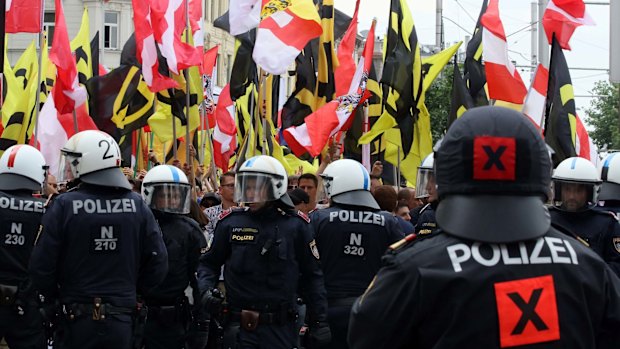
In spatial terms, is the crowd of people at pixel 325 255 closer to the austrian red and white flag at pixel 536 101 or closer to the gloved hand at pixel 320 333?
the gloved hand at pixel 320 333

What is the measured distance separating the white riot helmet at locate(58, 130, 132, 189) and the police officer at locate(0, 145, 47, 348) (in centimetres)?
105

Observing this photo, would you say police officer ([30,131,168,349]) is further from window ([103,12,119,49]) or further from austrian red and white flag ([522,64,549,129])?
window ([103,12,119,49])

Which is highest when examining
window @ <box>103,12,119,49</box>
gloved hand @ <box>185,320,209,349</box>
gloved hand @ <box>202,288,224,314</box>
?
window @ <box>103,12,119,49</box>

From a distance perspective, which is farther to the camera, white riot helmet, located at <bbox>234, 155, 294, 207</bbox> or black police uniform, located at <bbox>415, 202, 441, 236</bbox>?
black police uniform, located at <bbox>415, 202, 441, 236</bbox>

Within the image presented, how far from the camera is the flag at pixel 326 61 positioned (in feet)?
58.6

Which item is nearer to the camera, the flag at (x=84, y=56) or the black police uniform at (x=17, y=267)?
the black police uniform at (x=17, y=267)

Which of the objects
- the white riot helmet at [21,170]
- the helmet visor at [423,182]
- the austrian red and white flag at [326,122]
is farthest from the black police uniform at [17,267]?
the austrian red and white flag at [326,122]

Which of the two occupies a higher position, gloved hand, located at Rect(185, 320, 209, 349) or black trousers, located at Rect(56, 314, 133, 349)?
black trousers, located at Rect(56, 314, 133, 349)

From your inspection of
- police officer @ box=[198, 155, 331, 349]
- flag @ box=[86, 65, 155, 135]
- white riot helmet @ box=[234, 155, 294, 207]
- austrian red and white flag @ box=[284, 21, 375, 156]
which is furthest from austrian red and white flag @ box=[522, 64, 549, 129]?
police officer @ box=[198, 155, 331, 349]

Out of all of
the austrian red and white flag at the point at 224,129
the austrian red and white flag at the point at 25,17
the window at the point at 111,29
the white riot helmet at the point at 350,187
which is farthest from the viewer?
the window at the point at 111,29

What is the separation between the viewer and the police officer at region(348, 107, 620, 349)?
3.24 meters

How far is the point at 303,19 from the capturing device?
15.7 m

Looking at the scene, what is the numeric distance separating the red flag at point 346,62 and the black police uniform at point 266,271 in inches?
374

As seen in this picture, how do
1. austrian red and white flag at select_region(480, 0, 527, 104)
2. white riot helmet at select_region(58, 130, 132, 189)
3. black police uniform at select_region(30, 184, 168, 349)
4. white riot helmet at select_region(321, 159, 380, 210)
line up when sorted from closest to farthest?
1. black police uniform at select_region(30, 184, 168, 349)
2. white riot helmet at select_region(58, 130, 132, 189)
3. white riot helmet at select_region(321, 159, 380, 210)
4. austrian red and white flag at select_region(480, 0, 527, 104)
